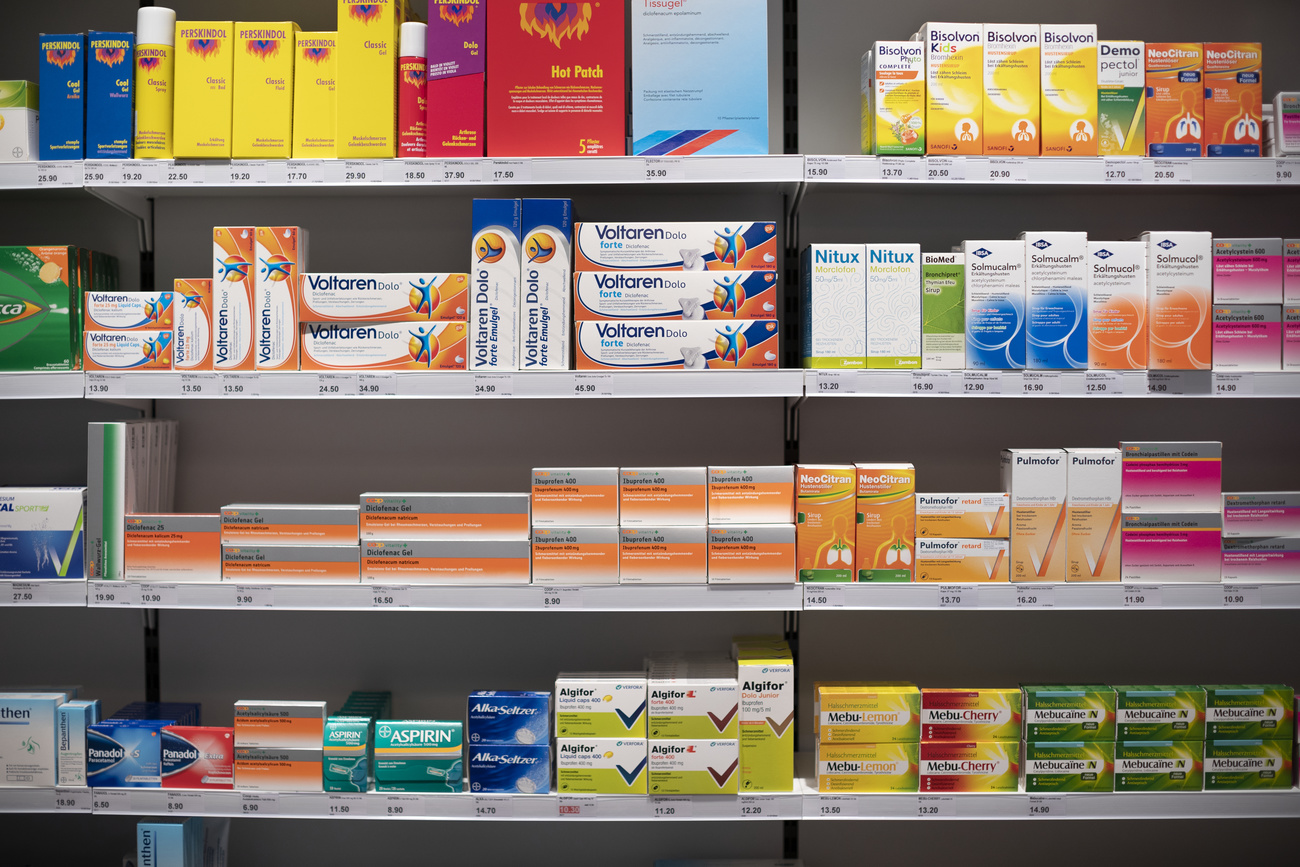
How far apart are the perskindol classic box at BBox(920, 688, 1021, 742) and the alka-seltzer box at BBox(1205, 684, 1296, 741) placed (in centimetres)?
53

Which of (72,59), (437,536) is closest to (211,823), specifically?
(437,536)

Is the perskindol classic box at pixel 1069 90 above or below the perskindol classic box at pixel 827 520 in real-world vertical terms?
above

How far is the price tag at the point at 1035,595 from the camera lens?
2121 millimetres

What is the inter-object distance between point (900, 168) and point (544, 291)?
976 mm

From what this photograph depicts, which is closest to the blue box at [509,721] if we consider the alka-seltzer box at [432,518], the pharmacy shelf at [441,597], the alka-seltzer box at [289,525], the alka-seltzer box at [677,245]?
the pharmacy shelf at [441,597]

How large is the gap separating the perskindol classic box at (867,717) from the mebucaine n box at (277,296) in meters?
1.67

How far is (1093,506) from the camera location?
2.12 meters

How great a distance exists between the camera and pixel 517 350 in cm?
215

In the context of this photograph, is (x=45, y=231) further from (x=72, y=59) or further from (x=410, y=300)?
(x=410, y=300)

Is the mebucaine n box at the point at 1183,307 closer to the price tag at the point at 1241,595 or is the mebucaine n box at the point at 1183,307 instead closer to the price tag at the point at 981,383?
the price tag at the point at 981,383

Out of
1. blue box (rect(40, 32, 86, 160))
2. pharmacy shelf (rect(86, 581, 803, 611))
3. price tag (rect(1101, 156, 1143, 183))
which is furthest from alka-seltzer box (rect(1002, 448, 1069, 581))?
blue box (rect(40, 32, 86, 160))

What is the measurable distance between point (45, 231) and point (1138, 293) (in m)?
3.22

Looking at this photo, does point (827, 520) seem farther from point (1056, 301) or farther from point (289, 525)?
point (289, 525)

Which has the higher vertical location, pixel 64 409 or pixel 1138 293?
pixel 1138 293
